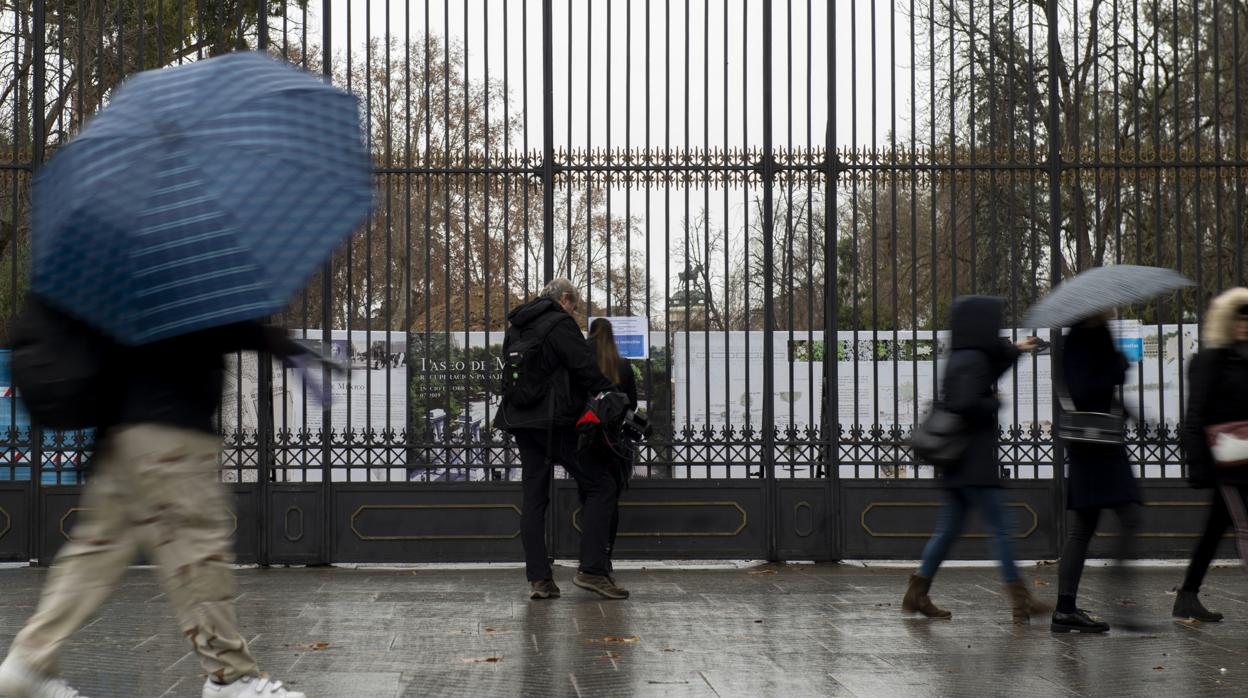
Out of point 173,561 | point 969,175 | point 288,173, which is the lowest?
point 173,561

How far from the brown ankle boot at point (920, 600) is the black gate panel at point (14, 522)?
19.9 ft

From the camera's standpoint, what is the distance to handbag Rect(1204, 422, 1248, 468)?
6395 millimetres

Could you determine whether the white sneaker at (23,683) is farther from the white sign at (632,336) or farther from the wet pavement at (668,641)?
the white sign at (632,336)

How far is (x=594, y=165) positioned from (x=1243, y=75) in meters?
10.5

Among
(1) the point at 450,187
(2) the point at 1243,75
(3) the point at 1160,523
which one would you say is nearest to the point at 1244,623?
(3) the point at 1160,523

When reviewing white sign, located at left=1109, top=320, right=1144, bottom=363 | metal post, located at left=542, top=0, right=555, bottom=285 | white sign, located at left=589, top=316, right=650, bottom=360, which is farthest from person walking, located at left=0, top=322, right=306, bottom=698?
white sign, located at left=1109, top=320, right=1144, bottom=363

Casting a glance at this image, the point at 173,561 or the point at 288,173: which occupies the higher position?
the point at 288,173

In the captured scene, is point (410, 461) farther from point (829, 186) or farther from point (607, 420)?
point (829, 186)

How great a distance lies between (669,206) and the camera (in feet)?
32.5

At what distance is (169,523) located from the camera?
13.3 feet

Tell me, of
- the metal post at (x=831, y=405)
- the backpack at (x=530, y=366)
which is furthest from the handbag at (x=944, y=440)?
the metal post at (x=831, y=405)

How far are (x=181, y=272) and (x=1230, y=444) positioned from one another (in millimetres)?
4694

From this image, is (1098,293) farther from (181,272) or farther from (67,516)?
(67,516)

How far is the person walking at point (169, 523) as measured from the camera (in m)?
4.04
